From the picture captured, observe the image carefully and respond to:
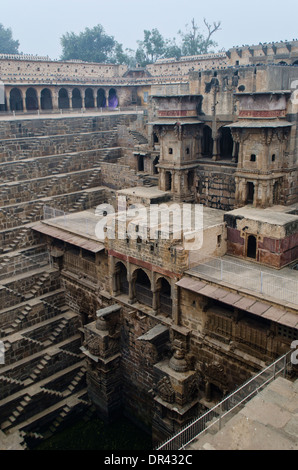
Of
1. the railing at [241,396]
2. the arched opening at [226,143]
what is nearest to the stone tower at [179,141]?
the arched opening at [226,143]

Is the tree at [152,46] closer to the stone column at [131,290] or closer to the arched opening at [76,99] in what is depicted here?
the arched opening at [76,99]

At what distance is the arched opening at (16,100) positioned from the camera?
38.3m

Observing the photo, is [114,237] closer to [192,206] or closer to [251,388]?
[192,206]

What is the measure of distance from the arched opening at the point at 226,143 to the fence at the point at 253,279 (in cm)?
880

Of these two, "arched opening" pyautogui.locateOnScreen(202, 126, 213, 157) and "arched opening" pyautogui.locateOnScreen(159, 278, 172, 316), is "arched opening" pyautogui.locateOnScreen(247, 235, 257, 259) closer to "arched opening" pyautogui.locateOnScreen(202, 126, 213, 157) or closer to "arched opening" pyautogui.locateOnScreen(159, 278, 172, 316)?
"arched opening" pyautogui.locateOnScreen(159, 278, 172, 316)

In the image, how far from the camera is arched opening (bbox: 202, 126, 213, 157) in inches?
951

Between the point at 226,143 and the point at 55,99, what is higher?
the point at 55,99

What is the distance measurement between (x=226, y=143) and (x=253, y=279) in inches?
433

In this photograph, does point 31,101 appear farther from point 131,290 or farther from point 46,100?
point 131,290

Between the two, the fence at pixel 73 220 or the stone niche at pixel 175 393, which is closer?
the stone niche at pixel 175 393

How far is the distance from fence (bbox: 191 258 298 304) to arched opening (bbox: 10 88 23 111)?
28.6 m

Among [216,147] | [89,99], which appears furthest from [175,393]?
[89,99]

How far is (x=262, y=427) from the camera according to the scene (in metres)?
9.38

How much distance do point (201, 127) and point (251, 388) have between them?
15535 mm
